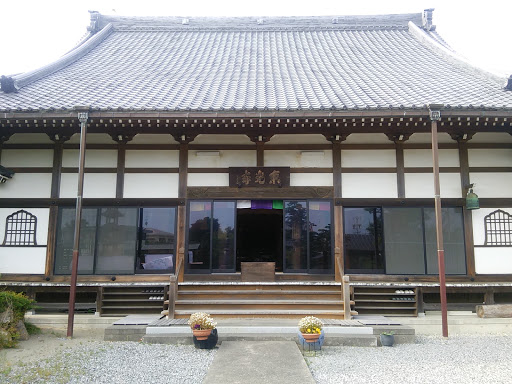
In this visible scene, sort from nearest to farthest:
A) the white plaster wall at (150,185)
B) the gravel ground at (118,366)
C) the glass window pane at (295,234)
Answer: the gravel ground at (118,366) < the glass window pane at (295,234) < the white plaster wall at (150,185)

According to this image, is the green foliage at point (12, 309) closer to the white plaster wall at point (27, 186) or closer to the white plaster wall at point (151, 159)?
the white plaster wall at point (27, 186)

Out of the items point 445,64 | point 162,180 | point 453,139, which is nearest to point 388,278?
point 453,139

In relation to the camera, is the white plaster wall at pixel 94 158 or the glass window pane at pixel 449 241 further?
the white plaster wall at pixel 94 158

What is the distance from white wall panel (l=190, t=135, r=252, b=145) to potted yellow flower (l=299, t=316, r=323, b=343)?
15.0ft

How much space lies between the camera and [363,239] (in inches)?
349

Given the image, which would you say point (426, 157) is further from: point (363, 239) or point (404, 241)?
point (363, 239)

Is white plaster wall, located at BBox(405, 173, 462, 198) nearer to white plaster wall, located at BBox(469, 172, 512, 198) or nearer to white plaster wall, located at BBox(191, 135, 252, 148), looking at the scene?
white plaster wall, located at BBox(469, 172, 512, 198)

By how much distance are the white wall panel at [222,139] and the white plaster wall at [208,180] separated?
0.79m

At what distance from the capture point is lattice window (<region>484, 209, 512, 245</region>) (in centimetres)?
862

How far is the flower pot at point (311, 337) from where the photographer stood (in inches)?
240

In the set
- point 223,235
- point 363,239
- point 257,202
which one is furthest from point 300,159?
point 223,235

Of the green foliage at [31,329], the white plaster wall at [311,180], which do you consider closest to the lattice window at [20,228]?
the green foliage at [31,329]

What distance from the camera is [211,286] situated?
28.1ft

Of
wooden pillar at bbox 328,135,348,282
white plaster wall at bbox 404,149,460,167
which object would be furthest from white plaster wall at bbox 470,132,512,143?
wooden pillar at bbox 328,135,348,282
